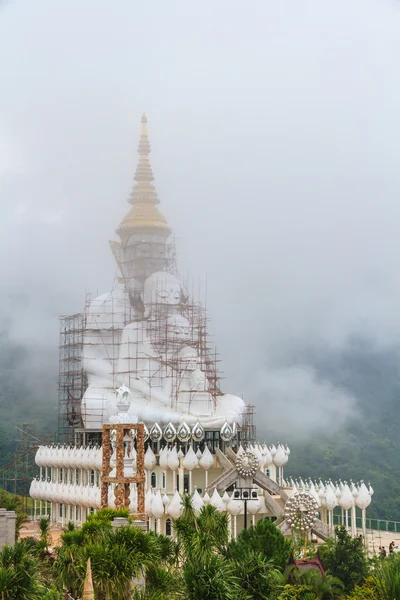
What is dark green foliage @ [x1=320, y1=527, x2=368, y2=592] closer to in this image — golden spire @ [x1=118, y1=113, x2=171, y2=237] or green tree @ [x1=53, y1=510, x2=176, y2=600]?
green tree @ [x1=53, y1=510, x2=176, y2=600]

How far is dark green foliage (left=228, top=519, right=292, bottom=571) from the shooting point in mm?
31656

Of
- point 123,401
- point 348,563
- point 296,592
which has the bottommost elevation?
point 296,592

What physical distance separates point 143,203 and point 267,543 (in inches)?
1988

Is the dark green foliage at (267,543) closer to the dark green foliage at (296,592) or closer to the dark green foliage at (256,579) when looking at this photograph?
the dark green foliage at (296,592)

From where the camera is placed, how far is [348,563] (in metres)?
33.8

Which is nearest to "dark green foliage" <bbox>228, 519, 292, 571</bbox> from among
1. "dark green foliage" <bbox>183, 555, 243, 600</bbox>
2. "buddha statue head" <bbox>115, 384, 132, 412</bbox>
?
"dark green foliage" <bbox>183, 555, 243, 600</bbox>

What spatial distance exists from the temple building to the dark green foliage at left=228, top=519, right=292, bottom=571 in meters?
12.1

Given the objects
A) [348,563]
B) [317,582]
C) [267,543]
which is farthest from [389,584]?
[348,563]

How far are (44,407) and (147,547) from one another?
92.3m

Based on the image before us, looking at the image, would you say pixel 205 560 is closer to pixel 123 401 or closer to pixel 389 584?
pixel 389 584

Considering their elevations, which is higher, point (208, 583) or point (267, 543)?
point (267, 543)

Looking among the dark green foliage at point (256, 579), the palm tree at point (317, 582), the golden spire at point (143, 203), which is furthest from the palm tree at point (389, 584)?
the golden spire at point (143, 203)

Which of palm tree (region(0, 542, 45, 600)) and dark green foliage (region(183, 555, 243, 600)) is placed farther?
palm tree (region(0, 542, 45, 600))

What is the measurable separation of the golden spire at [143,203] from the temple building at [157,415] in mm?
111
